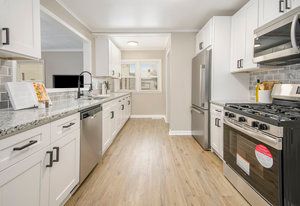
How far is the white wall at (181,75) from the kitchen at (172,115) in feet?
0.07

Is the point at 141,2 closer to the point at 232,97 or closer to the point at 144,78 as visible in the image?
the point at 232,97

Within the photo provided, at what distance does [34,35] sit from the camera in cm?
195

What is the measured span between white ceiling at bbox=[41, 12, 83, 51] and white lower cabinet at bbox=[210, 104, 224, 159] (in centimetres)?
277

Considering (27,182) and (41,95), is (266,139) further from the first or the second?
(41,95)

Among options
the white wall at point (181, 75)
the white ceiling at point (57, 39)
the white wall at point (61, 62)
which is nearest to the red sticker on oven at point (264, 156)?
the white wall at point (181, 75)

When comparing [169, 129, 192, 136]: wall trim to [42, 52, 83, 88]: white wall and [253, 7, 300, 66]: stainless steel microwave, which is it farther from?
[42, 52, 83, 88]: white wall

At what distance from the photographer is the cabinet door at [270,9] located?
7.20 ft

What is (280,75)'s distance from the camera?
2.71 meters

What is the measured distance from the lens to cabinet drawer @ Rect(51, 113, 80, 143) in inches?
66.5

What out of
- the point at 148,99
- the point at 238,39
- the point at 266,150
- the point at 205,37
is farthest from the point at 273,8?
the point at 148,99

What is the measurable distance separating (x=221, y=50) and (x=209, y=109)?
0.98 metres

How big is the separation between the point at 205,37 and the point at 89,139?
2760 millimetres

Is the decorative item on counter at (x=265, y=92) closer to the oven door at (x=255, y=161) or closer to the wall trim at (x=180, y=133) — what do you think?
the oven door at (x=255, y=161)

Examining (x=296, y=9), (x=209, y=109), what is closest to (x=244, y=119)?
(x=296, y=9)
